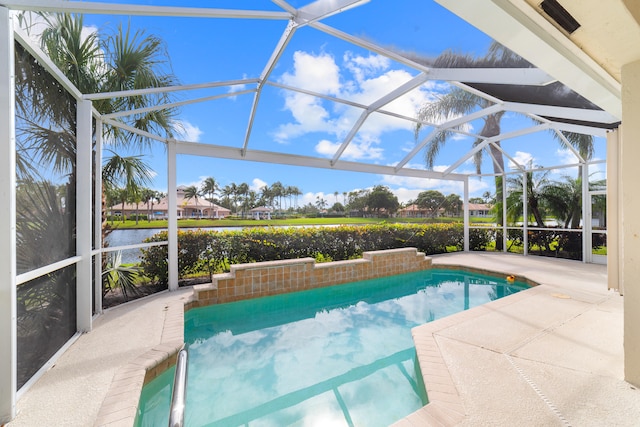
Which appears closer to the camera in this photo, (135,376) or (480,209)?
(135,376)

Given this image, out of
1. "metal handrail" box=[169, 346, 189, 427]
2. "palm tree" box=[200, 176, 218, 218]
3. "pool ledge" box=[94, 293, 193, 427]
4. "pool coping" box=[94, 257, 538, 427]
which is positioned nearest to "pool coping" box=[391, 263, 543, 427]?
"pool coping" box=[94, 257, 538, 427]

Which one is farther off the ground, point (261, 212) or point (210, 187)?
point (210, 187)

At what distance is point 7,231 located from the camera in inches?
101

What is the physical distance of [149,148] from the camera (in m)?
6.38

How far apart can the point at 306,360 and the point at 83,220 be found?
13.6ft

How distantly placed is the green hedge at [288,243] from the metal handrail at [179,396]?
20.3 feet

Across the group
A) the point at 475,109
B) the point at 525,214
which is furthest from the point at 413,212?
the point at 475,109

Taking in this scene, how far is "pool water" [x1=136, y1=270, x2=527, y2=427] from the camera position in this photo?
3.11 metres

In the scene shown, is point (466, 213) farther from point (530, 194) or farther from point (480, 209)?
point (530, 194)

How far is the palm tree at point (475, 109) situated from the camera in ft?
15.4

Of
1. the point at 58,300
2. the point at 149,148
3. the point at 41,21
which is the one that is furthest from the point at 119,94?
the point at 58,300

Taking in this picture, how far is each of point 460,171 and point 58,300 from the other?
46.5ft

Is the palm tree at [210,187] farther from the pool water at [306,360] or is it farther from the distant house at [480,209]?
the distant house at [480,209]

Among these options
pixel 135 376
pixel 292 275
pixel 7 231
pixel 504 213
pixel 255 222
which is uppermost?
pixel 504 213
